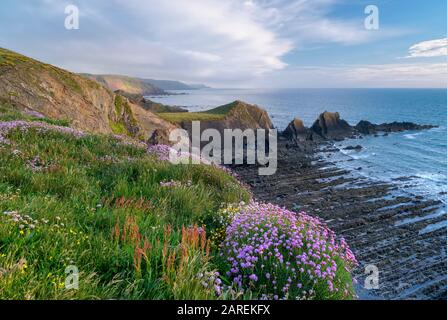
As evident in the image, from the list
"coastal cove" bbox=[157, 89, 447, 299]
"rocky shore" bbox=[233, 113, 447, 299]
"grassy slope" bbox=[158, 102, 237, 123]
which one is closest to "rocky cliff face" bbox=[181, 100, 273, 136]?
"grassy slope" bbox=[158, 102, 237, 123]

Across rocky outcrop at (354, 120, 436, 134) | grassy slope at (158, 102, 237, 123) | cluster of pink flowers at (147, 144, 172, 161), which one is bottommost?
cluster of pink flowers at (147, 144, 172, 161)

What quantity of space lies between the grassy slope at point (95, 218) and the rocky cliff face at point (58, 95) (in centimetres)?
1773

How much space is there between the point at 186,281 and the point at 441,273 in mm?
18406

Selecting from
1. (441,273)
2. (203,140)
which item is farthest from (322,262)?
(203,140)

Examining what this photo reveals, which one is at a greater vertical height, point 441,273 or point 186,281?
point 186,281

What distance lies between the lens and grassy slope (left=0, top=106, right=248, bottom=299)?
3.55 m

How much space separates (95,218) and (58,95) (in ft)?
119

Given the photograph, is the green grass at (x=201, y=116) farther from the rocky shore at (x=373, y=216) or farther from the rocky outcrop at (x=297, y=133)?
the rocky shore at (x=373, y=216)

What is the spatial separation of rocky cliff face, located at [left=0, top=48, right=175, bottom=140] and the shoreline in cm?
1847

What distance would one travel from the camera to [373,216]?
2488 centimetres

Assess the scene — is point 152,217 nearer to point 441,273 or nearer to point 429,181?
point 441,273

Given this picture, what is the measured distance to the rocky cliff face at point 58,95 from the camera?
31281mm

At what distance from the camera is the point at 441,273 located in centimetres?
1705

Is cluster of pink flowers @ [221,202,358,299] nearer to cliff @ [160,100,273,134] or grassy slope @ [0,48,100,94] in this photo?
grassy slope @ [0,48,100,94]
